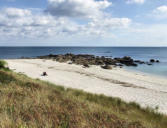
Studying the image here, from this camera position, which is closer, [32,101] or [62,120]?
[62,120]

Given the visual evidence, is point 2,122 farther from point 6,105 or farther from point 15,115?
point 6,105

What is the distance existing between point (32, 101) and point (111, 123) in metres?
2.27

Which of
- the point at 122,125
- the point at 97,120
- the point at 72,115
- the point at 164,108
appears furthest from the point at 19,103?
the point at 164,108

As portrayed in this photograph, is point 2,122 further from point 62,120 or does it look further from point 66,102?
point 66,102

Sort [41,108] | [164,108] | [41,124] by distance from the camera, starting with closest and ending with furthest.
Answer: [41,124], [41,108], [164,108]

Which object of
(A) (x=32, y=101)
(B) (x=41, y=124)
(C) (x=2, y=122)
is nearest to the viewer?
(C) (x=2, y=122)

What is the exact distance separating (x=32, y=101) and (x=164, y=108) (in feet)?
28.5

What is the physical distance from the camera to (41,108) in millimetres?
3520

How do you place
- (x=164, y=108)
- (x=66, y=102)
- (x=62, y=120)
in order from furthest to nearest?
(x=164, y=108) < (x=66, y=102) < (x=62, y=120)

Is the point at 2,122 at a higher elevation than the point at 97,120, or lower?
higher

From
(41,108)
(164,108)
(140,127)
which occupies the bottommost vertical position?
(164,108)

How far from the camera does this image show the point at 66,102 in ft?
14.3

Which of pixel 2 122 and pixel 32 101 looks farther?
pixel 32 101

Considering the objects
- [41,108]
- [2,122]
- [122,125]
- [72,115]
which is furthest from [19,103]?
[122,125]
